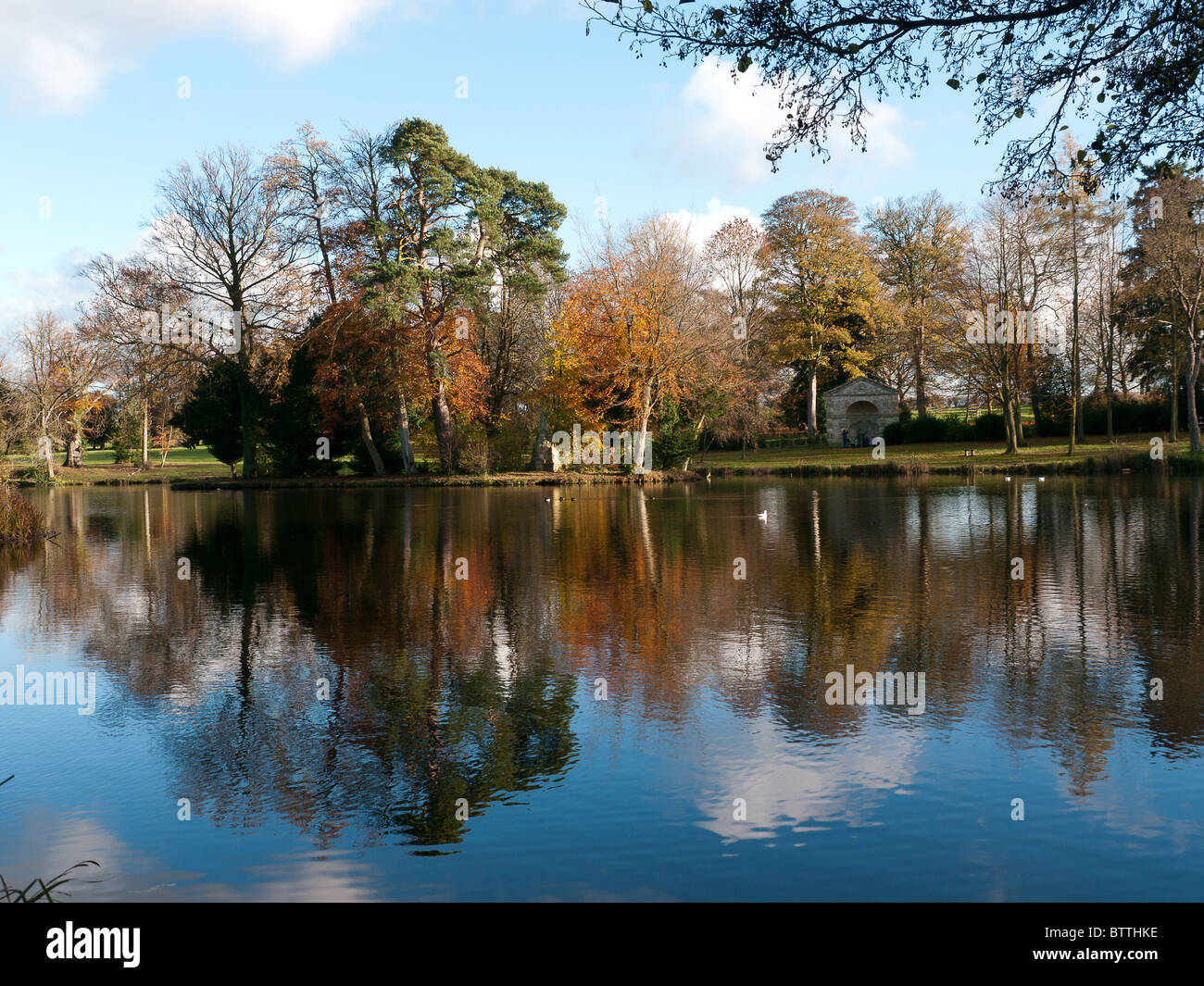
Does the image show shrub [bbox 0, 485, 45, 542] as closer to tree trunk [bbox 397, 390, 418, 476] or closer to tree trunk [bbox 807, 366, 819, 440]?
tree trunk [bbox 397, 390, 418, 476]

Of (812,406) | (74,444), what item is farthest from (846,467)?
(74,444)

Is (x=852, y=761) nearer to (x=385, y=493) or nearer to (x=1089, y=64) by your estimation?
(x=1089, y=64)

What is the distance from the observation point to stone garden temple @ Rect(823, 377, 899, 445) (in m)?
60.9

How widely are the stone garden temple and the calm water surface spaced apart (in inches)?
1810

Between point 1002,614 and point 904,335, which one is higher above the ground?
point 904,335

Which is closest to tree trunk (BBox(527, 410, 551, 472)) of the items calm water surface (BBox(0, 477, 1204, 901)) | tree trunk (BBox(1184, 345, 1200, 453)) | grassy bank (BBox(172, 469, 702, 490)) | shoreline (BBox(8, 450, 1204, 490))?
grassy bank (BBox(172, 469, 702, 490))

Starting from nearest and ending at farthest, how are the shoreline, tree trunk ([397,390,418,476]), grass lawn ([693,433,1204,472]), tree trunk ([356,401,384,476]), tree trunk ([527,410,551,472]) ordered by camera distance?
the shoreline
grass lawn ([693,433,1204,472])
tree trunk ([397,390,418,476])
tree trunk ([356,401,384,476])
tree trunk ([527,410,551,472])

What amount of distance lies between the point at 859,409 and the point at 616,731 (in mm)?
58254

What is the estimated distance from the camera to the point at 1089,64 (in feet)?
27.3

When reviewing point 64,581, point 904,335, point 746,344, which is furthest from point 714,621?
point 904,335

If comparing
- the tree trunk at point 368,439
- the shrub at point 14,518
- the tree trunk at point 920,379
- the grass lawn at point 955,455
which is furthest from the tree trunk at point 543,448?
the shrub at point 14,518

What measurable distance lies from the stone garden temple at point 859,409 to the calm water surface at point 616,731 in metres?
46.0

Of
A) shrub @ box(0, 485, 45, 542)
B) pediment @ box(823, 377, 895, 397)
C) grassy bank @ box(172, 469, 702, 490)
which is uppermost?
pediment @ box(823, 377, 895, 397)

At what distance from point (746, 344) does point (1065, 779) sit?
55507mm
